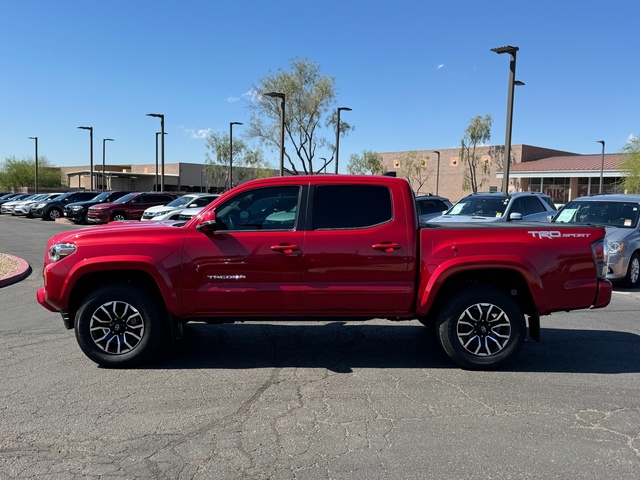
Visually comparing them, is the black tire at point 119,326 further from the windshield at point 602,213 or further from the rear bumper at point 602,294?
the windshield at point 602,213

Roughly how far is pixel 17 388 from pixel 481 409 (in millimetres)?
4036

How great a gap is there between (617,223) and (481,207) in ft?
12.8

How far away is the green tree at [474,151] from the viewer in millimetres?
57312

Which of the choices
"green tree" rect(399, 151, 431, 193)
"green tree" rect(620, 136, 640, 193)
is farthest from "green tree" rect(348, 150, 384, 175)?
"green tree" rect(620, 136, 640, 193)

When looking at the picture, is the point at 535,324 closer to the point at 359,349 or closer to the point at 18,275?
the point at 359,349

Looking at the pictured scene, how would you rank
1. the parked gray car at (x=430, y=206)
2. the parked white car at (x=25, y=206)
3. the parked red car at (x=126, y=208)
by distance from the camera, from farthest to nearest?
1. the parked white car at (x=25, y=206)
2. the parked red car at (x=126, y=208)
3. the parked gray car at (x=430, y=206)

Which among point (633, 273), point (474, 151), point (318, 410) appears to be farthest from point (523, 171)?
point (318, 410)

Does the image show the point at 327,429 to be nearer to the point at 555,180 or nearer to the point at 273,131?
the point at 273,131

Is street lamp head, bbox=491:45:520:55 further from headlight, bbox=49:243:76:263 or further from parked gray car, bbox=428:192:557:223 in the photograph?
headlight, bbox=49:243:76:263

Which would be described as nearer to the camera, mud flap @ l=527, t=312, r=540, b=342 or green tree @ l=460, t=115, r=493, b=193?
mud flap @ l=527, t=312, r=540, b=342

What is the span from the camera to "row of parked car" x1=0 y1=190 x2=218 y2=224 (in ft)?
75.9

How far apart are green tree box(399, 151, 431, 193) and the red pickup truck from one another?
59.0m

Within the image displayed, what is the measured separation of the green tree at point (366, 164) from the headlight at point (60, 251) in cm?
5843

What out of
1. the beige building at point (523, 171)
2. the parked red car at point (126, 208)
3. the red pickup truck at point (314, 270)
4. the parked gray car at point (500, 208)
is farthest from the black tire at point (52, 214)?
the red pickup truck at point (314, 270)
